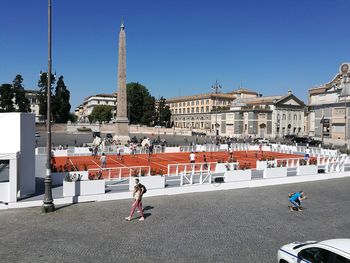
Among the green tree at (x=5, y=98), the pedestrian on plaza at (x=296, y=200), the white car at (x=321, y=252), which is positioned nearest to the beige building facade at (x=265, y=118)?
the green tree at (x=5, y=98)

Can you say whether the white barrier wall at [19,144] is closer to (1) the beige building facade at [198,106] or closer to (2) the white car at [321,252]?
(2) the white car at [321,252]

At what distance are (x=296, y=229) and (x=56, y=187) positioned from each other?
12050 millimetres

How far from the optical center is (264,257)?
8977mm

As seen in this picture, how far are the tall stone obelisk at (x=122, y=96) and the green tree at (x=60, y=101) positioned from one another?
5292cm

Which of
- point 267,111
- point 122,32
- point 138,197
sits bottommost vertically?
point 138,197

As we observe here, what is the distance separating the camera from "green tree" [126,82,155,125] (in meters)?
100

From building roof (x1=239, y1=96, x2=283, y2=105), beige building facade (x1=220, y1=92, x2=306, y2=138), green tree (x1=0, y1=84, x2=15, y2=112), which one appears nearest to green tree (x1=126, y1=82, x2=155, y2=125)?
beige building facade (x1=220, y1=92, x2=306, y2=138)

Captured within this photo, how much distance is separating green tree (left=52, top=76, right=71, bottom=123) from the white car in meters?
90.2

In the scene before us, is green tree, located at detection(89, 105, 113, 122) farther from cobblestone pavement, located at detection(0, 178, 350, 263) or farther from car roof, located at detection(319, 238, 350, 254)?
car roof, located at detection(319, 238, 350, 254)

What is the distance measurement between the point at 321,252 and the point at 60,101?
302 feet

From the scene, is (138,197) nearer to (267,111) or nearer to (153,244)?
(153,244)

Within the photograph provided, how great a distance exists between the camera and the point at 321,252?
21.6 ft

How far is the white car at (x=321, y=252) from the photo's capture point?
246 inches

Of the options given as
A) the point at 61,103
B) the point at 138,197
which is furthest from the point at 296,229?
the point at 61,103
